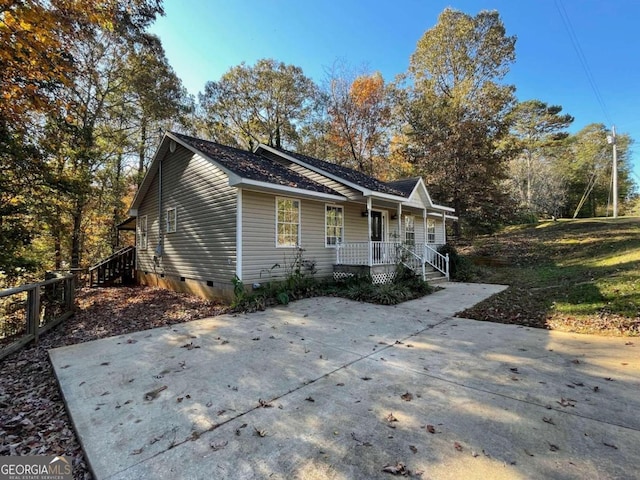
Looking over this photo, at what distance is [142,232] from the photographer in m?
13.8

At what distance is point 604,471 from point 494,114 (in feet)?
76.2

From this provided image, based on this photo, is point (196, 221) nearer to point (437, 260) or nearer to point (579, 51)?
point (437, 260)

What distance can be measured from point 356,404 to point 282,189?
658cm

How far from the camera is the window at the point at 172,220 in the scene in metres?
11.3

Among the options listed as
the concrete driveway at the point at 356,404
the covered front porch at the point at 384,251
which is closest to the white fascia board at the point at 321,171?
the covered front porch at the point at 384,251

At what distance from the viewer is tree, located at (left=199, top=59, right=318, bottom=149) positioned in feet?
77.8

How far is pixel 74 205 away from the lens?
44.1ft

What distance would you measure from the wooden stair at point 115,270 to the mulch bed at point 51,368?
3.37 meters

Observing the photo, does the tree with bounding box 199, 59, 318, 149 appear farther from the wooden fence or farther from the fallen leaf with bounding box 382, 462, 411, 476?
the fallen leaf with bounding box 382, 462, 411, 476

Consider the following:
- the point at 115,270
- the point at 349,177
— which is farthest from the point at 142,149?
the point at 349,177

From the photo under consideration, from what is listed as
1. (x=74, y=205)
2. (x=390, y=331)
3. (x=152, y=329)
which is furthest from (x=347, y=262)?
(x=74, y=205)

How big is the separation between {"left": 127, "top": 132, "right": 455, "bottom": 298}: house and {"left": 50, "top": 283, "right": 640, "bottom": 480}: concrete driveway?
145 inches

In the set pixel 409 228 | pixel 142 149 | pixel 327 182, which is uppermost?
pixel 142 149

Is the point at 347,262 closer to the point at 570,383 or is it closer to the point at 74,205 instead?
the point at 570,383
